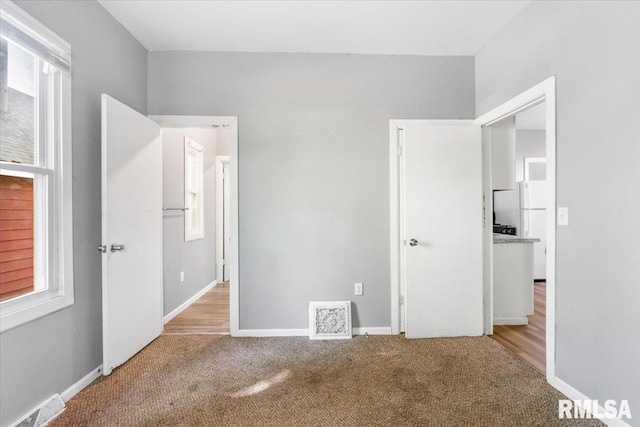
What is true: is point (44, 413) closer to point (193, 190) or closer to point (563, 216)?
point (193, 190)

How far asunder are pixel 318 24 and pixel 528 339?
342cm

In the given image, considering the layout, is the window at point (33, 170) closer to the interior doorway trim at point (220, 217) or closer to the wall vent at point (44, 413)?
the wall vent at point (44, 413)

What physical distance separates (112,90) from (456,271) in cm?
337

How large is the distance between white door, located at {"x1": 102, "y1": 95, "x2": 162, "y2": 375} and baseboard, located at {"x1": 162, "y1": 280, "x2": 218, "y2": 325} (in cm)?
46

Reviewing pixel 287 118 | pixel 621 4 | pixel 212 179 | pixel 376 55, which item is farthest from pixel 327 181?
pixel 212 179

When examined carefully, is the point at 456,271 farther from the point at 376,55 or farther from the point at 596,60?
the point at 376,55

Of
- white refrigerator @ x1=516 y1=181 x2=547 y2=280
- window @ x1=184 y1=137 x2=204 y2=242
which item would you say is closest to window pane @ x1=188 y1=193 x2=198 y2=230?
window @ x1=184 y1=137 x2=204 y2=242

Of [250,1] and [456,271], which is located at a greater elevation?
[250,1]

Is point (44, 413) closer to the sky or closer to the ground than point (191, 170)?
closer to the ground

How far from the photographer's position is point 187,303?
3.70 m

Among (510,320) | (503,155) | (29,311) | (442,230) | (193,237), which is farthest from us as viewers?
(193,237)

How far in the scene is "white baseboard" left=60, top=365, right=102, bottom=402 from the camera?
1852 millimetres

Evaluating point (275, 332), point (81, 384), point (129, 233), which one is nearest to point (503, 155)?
point (275, 332)

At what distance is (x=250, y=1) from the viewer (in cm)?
213
